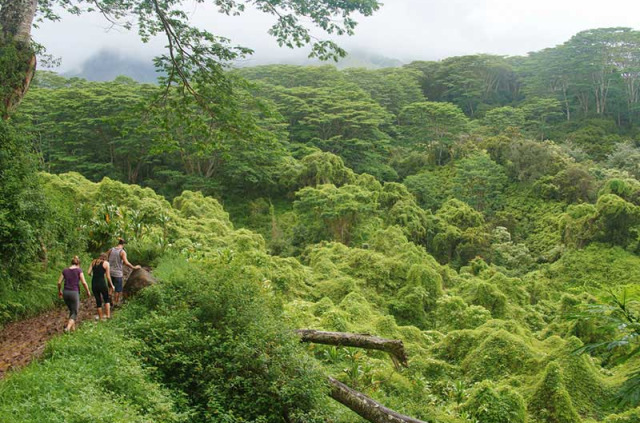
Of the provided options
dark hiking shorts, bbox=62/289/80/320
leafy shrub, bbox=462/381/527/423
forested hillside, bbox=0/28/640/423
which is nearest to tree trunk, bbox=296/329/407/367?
forested hillside, bbox=0/28/640/423

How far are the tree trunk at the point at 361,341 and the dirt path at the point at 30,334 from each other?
339 cm

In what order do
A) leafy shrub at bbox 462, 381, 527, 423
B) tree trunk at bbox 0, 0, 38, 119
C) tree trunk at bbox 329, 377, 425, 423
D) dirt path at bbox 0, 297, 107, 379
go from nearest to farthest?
tree trunk at bbox 329, 377, 425, 423 → dirt path at bbox 0, 297, 107, 379 → leafy shrub at bbox 462, 381, 527, 423 → tree trunk at bbox 0, 0, 38, 119

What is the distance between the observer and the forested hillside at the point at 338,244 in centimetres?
540

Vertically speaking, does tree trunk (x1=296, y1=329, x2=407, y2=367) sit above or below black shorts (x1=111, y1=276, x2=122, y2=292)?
below

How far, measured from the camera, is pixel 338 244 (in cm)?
1706

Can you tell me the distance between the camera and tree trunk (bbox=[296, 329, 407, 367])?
5.73m

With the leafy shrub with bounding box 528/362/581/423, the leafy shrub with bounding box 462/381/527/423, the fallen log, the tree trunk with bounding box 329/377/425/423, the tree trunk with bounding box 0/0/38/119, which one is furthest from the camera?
the fallen log

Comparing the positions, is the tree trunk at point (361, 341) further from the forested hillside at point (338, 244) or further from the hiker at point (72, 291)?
the hiker at point (72, 291)

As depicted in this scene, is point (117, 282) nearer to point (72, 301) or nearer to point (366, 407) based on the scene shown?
point (72, 301)

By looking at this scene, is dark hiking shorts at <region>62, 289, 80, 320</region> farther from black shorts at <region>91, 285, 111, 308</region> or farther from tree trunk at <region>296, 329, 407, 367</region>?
tree trunk at <region>296, 329, 407, 367</region>

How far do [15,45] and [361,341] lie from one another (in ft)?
23.1

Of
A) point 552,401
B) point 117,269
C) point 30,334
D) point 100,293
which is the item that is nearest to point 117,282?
point 117,269

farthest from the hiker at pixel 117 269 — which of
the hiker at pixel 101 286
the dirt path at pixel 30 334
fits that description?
the hiker at pixel 101 286

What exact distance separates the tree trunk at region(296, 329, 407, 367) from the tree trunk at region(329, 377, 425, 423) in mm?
581
